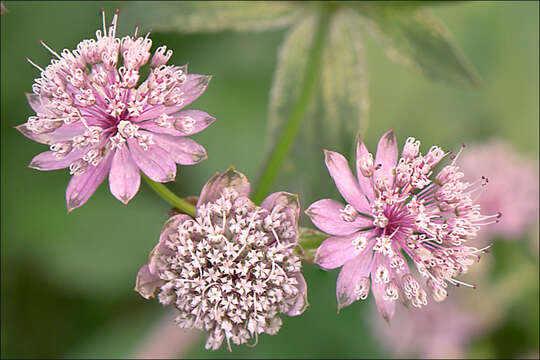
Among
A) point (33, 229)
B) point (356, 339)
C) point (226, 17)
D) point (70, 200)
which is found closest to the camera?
point (70, 200)

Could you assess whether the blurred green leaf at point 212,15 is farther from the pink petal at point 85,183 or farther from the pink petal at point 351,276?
the pink petal at point 351,276

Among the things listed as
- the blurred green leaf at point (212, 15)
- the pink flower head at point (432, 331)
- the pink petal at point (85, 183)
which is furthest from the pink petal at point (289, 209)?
the pink flower head at point (432, 331)

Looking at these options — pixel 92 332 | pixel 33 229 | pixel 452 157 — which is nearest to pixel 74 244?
pixel 33 229

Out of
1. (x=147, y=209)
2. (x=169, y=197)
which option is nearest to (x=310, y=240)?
(x=169, y=197)

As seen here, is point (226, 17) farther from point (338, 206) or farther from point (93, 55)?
point (338, 206)

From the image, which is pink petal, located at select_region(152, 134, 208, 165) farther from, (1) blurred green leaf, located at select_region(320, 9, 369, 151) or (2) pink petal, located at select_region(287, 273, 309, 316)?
(1) blurred green leaf, located at select_region(320, 9, 369, 151)
